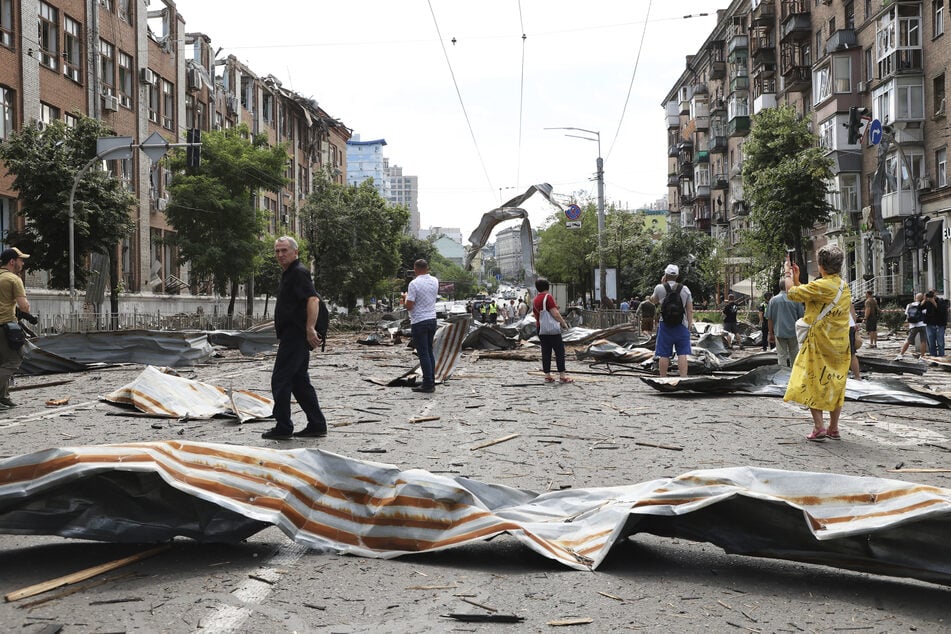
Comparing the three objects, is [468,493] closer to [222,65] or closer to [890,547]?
[890,547]

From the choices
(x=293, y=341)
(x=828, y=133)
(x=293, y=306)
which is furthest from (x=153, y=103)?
(x=293, y=341)

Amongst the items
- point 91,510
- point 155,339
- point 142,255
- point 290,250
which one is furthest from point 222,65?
point 91,510

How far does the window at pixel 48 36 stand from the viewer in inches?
1378

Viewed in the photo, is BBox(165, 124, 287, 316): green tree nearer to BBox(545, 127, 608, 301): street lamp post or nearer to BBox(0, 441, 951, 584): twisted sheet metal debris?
BBox(545, 127, 608, 301): street lamp post

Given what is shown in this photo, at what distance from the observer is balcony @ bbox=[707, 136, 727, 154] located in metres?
75.8

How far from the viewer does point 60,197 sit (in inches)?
1101

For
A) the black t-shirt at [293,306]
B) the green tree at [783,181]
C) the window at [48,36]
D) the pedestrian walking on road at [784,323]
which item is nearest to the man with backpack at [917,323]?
the pedestrian walking on road at [784,323]

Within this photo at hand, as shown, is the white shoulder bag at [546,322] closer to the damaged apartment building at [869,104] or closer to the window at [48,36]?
the damaged apartment building at [869,104]

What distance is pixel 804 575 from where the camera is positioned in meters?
4.38

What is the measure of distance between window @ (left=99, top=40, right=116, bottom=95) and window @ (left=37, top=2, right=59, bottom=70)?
349 centimetres

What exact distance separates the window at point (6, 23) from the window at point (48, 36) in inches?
70.9

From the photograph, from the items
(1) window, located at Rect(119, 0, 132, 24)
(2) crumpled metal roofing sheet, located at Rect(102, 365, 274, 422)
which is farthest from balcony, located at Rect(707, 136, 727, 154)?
(2) crumpled metal roofing sheet, located at Rect(102, 365, 274, 422)

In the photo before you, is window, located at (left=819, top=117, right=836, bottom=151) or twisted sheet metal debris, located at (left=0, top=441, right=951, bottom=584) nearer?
twisted sheet metal debris, located at (left=0, top=441, right=951, bottom=584)

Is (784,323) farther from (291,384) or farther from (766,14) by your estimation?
(766,14)
